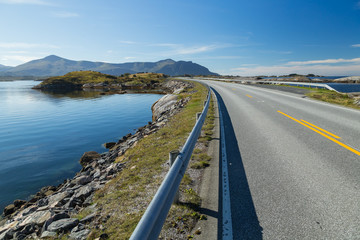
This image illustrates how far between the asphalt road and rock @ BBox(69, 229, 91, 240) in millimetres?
2234

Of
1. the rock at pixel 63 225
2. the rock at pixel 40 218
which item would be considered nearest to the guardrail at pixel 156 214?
the rock at pixel 63 225

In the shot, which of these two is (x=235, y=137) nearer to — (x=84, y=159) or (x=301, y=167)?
(x=301, y=167)

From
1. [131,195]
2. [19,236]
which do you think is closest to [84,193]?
[19,236]

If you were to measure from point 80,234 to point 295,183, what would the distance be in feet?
12.8

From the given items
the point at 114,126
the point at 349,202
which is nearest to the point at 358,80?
the point at 114,126

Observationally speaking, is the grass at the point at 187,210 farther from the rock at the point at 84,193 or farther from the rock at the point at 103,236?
the rock at the point at 84,193

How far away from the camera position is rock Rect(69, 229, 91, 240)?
301 centimetres

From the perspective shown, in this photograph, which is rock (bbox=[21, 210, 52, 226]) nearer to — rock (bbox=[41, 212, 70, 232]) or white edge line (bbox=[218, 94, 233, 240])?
rock (bbox=[41, 212, 70, 232])

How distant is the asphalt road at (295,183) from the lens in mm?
2678

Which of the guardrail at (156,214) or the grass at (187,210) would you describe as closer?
the guardrail at (156,214)

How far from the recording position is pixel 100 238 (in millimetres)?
2811

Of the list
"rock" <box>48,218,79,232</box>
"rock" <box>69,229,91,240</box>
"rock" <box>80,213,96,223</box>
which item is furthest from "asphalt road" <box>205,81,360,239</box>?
"rock" <box>48,218,79,232</box>

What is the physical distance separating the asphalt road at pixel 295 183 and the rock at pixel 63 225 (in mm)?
2723

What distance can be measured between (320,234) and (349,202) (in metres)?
1.14
